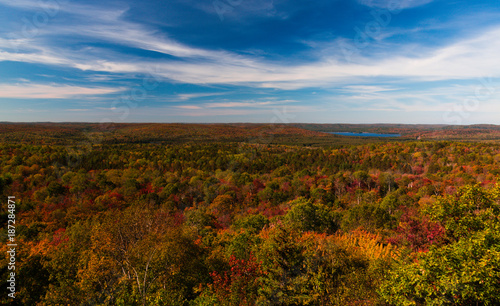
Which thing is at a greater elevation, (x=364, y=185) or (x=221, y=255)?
(x=221, y=255)

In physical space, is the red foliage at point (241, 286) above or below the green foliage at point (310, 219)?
above

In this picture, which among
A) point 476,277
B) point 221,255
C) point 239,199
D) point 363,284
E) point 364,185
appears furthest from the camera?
point 364,185

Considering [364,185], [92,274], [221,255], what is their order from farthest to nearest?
[364,185] < [221,255] < [92,274]

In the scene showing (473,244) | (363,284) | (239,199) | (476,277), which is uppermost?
(473,244)

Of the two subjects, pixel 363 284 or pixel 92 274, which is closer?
pixel 92 274

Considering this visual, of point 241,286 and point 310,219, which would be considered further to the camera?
point 310,219

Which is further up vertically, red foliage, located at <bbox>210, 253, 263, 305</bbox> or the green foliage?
red foliage, located at <bbox>210, 253, 263, 305</bbox>

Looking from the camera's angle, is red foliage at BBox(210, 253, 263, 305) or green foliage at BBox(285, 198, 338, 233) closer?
red foliage at BBox(210, 253, 263, 305)

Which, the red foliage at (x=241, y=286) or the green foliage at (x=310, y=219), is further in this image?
the green foliage at (x=310, y=219)

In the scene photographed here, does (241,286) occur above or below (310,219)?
above

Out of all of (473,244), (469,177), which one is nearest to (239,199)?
(473,244)

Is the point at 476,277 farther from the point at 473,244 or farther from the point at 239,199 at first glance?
the point at 239,199
